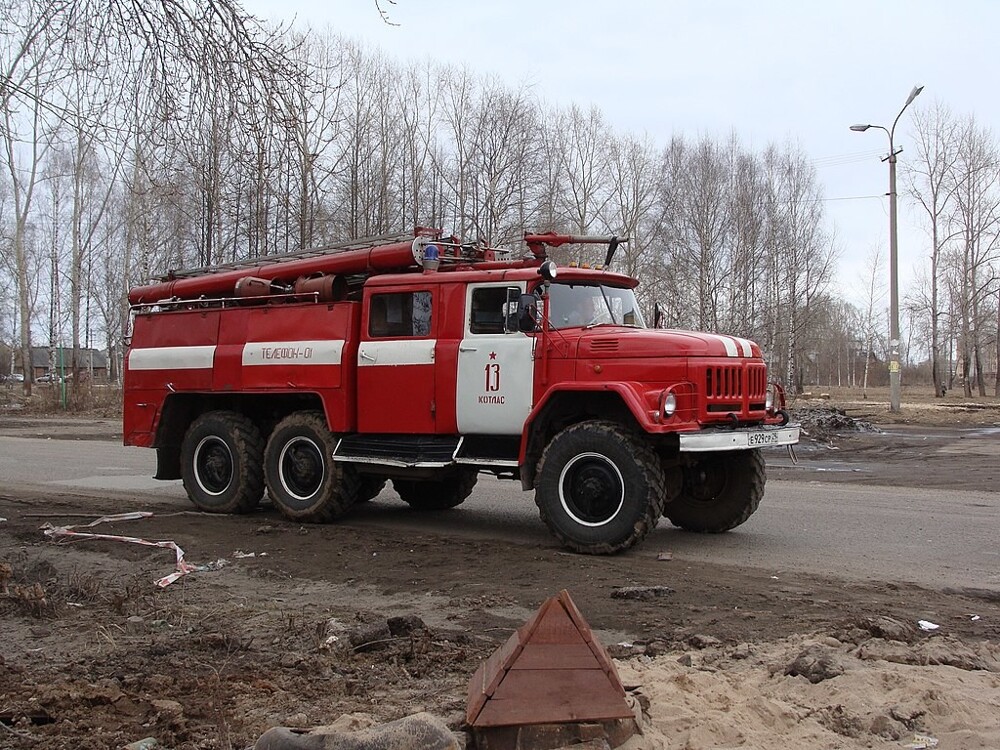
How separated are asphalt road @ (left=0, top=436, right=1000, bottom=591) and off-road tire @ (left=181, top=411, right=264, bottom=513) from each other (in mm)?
592

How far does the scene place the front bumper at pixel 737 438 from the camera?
7684 millimetres

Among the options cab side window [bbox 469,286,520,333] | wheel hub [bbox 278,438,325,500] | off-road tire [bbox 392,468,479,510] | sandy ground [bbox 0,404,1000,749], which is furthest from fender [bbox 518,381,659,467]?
wheel hub [bbox 278,438,325,500]

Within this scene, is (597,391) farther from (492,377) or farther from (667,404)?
(492,377)

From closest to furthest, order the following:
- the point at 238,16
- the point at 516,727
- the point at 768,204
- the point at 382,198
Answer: the point at 516,727 → the point at 238,16 → the point at 382,198 → the point at 768,204

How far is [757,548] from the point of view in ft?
27.5

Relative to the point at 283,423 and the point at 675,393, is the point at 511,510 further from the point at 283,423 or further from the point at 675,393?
the point at 675,393

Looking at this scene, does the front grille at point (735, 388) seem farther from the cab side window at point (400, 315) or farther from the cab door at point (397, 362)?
the cab side window at point (400, 315)

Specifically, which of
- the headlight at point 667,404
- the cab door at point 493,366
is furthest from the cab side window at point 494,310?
the headlight at point 667,404

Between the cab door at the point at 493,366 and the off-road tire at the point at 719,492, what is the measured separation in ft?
5.87

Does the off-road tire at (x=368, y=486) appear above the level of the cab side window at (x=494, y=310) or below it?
below

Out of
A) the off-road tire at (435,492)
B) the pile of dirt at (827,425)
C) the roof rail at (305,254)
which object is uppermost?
the roof rail at (305,254)

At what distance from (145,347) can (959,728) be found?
10.1m

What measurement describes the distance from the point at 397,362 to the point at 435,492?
220 cm

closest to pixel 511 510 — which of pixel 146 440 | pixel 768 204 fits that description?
pixel 146 440
